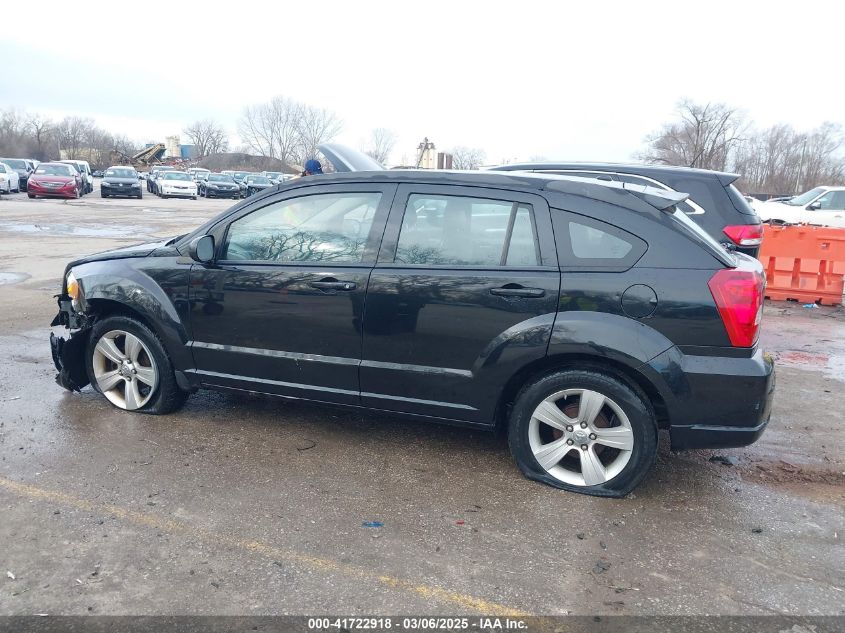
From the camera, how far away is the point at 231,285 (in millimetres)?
4410

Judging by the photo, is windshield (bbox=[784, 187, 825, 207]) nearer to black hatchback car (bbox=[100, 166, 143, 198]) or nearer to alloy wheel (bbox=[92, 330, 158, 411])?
alloy wheel (bbox=[92, 330, 158, 411])

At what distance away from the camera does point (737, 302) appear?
349cm

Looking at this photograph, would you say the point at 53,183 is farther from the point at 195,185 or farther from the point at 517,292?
the point at 517,292

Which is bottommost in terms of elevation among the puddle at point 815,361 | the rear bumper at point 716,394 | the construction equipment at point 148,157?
the puddle at point 815,361

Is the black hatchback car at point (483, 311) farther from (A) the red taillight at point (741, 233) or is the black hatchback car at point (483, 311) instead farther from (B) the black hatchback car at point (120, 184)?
(B) the black hatchback car at point (120, 184)

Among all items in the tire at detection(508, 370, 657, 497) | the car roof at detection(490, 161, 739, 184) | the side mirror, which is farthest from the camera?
the car roof at detection(490, 161, 739, 184)

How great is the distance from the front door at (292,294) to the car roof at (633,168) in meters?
3.33

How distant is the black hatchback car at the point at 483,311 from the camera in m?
3.58

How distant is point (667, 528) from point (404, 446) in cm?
169

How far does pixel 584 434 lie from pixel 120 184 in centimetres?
3410

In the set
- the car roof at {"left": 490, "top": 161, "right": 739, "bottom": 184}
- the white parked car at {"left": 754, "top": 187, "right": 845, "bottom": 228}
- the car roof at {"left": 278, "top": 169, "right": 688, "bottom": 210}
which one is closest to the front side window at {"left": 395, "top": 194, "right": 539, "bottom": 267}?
the car roof at {"left": 278, "top": 169, "right": 688, "bottom": 210}

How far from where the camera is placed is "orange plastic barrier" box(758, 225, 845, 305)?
32.0 feet

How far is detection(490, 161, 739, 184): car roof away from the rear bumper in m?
4.14

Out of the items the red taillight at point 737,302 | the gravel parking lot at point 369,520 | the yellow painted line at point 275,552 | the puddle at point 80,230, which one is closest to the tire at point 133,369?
the gravel parking lot at point 369,520
